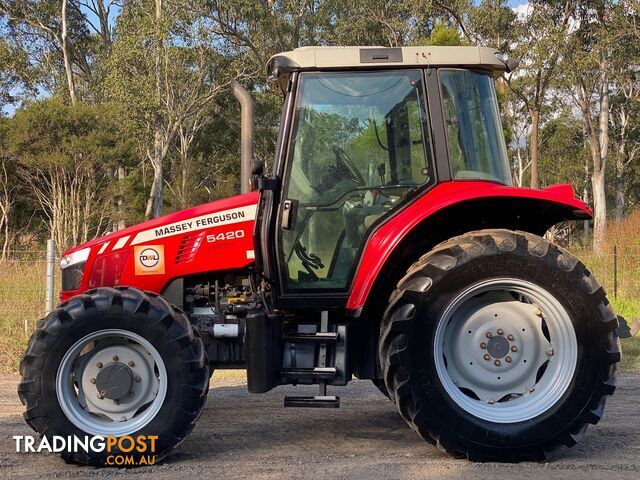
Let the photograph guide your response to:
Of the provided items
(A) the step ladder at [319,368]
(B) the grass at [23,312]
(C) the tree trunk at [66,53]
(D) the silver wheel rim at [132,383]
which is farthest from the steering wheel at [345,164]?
(C) the tree trunk at [66,53]

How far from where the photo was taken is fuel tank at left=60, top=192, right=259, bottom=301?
180 inches

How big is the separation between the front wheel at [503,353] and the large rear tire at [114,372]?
1132 millimetres

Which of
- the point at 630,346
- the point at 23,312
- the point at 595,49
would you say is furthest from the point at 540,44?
the point at 23,312

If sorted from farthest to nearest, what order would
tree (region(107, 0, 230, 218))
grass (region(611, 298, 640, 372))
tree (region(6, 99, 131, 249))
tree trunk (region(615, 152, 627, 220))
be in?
tree trunk (region(615, 152, 627, 220)), tree (region(107, 0, 230, 218)), tree (region(6, 99, 131, 249)), grass (region(611, 298, 640, 372))

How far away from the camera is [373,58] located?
4.27 meters

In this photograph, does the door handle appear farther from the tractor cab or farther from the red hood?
the red hood

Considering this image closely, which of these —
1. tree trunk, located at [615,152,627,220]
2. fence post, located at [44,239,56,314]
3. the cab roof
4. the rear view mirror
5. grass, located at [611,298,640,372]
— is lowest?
grass, located at [611,298,640,372]

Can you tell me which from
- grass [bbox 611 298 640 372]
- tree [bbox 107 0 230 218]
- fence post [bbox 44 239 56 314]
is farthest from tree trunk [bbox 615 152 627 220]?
fence post [bbox 44 239 56 314]

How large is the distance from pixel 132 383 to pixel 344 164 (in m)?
1.76

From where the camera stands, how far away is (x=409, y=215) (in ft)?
13.6

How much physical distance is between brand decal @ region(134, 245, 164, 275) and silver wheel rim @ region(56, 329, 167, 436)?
61cm

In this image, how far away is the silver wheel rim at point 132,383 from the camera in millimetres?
4059

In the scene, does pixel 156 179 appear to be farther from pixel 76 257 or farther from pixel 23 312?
pixel 76 257

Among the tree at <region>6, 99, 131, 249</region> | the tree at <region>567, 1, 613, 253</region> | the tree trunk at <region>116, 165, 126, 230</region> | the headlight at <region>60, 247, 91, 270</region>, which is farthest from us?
the tree at <region>567, 1, 613, 253</region>
